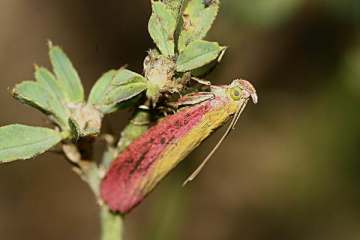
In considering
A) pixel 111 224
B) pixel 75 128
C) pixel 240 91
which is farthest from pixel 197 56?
pixel 111 224

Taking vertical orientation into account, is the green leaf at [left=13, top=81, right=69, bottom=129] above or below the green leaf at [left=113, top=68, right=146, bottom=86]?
below

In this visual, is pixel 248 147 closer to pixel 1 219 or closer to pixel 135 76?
pixel 1 219

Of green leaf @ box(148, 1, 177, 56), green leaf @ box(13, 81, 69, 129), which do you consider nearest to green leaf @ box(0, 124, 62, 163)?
green leaf @ box(13, 81, 69, 129)

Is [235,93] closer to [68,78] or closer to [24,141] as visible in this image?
[68,78]

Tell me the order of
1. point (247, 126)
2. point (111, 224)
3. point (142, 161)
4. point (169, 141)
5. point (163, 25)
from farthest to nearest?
point (247, 126) → point (111, 224) → point (142, 161) → point (169, 141) → point (163, 25)

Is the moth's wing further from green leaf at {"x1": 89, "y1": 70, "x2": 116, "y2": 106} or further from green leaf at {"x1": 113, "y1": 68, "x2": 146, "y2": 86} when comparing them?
green leaf at {"x1": 89, "y1": 70, "x2": 116, "y2": 106}

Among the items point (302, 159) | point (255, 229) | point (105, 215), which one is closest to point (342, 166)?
point (302, 159)
